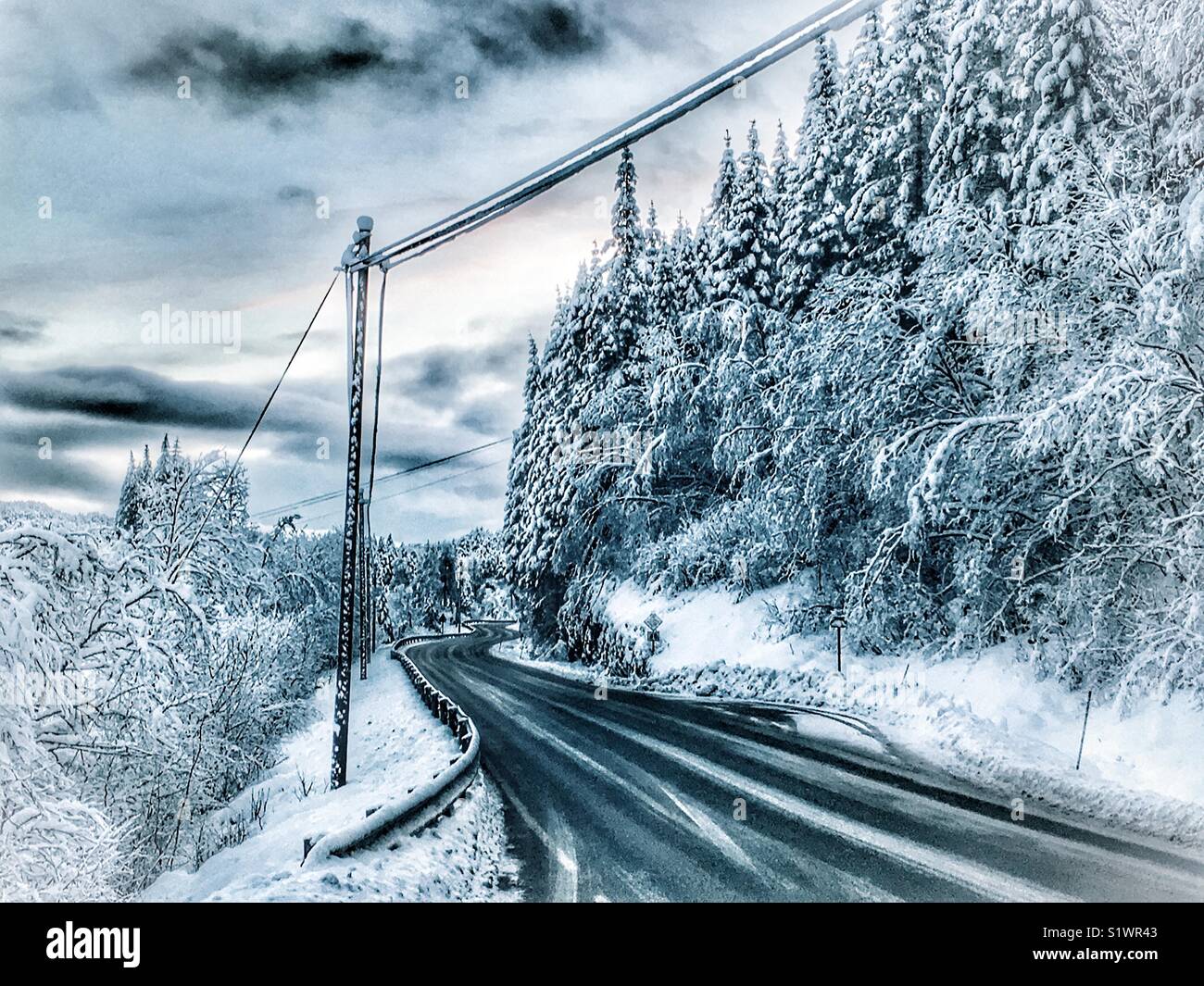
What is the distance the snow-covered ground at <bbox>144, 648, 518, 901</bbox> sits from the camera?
474 cm

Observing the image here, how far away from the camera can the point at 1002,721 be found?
9.83 m

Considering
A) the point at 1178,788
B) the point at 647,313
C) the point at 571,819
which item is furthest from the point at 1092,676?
the point at 647,313

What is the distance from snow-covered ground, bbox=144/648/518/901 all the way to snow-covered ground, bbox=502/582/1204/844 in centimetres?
577

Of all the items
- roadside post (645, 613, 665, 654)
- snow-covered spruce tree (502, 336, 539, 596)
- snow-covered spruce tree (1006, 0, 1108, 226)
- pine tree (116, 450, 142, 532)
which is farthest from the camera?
snow-covered spruce tree (502, 336, 539, 596)

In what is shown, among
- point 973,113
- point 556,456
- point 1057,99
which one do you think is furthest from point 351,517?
point 556,456

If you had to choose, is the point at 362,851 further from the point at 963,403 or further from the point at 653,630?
the point at 653,630

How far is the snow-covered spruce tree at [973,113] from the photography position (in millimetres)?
13375

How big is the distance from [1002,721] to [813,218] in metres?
18.4

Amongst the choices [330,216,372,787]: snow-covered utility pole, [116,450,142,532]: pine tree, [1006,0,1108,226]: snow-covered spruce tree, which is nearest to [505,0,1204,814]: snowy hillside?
[1006,0,1108,226]: snow-covered spruce tree

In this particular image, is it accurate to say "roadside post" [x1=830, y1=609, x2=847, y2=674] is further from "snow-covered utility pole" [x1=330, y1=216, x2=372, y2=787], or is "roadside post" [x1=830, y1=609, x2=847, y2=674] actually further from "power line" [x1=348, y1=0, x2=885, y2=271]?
"power line" [x1=348, y1=0, x2=885, y2=271]

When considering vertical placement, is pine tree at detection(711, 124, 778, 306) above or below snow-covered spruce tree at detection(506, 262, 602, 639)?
above

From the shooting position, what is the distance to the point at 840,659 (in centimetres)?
1594

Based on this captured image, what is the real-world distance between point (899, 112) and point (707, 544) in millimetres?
13812
